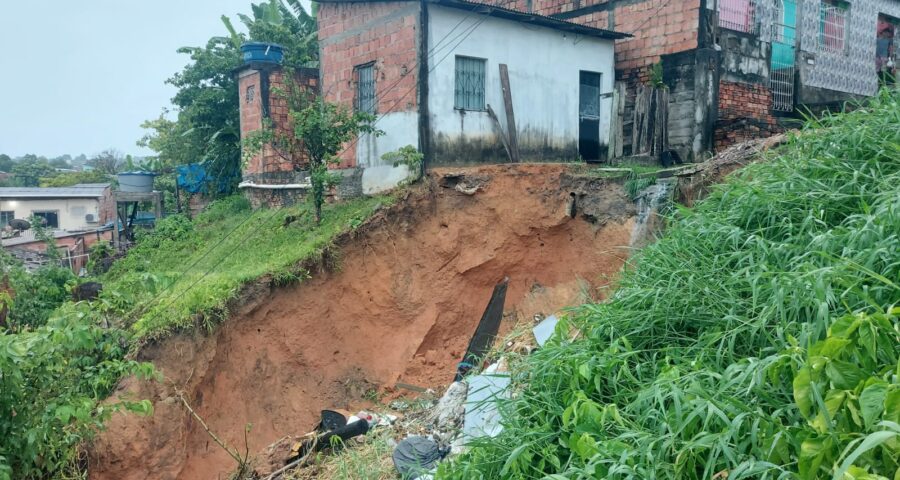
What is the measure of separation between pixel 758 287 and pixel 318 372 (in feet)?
20.2

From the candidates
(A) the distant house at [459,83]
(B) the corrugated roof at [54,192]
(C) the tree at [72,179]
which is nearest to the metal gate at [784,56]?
(A) the distant house at [459,83]

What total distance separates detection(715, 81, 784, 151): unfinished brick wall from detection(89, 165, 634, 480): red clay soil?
10.2ft

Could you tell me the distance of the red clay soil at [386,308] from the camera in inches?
295

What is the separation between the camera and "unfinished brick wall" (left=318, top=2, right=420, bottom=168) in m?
9.61

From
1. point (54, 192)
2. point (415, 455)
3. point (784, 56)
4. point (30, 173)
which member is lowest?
point (415, 455)

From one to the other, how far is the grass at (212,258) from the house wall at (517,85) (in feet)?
5.50

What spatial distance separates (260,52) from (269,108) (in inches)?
40.9

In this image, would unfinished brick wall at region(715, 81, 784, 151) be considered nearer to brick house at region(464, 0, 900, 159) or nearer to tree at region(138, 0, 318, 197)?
brick house at region(464, 0, 900, 159)

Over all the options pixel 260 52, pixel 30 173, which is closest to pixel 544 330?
pixel 260 52

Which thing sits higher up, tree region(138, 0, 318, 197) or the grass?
tree region(138, 0, 318, 197)

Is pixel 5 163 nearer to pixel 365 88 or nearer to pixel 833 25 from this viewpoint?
pixel 365 88

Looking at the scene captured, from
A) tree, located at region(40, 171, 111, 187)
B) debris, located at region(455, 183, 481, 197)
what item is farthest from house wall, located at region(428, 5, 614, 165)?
tree, located at region(40, 171, 111, 187)

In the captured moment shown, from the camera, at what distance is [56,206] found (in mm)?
25219

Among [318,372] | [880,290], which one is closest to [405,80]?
[318,372]
